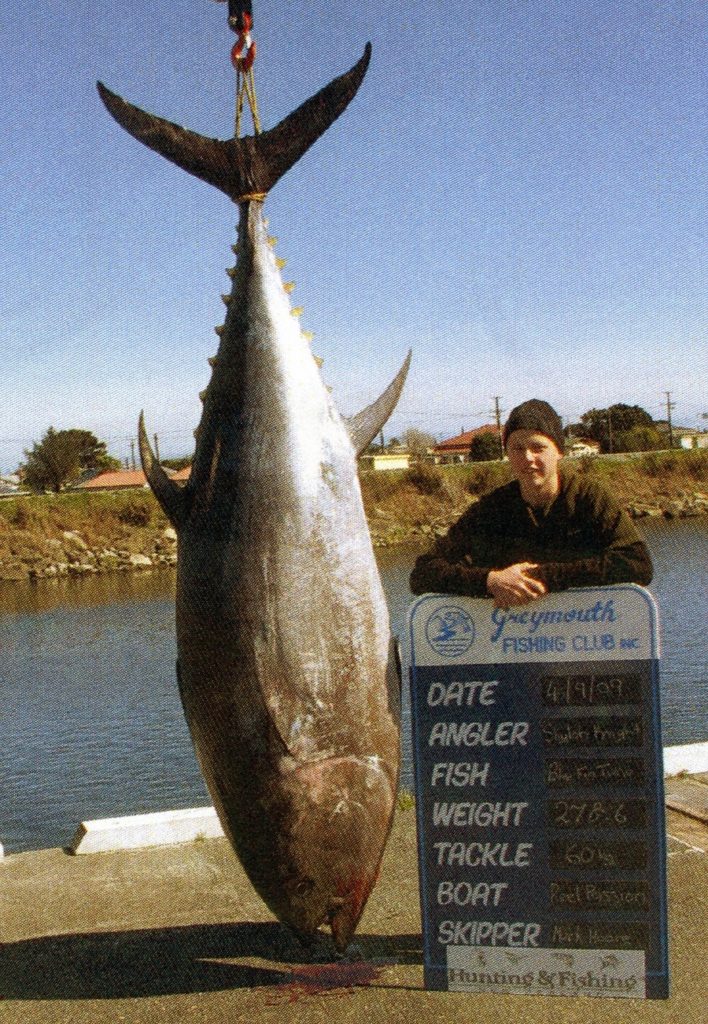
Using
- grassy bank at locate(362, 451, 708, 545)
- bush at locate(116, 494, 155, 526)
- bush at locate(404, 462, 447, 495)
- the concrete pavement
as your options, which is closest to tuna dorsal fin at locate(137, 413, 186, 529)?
the concrete pavement

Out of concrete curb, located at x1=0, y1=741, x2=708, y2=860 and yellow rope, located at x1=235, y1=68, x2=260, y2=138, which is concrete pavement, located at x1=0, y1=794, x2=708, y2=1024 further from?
yellow rope, located at x1=235, y1=68, x2=260, y2=138

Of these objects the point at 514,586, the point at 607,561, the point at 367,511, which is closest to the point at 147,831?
the point at 514,586

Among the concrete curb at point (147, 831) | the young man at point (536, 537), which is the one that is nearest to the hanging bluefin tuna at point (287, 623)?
the young man at point (536, 537)

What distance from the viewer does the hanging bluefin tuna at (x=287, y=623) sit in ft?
9.48

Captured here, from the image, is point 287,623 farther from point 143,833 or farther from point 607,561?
point 143,833

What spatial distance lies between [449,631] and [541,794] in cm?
56

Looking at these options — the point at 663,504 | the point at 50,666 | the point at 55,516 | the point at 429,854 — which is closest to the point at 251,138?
the point at 429,854

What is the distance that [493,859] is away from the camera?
313 cm

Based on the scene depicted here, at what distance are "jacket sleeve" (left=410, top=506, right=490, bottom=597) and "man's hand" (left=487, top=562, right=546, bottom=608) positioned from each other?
4 centimetres

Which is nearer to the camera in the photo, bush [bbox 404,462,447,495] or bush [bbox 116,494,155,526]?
bush [bbox 116,494,155,526]

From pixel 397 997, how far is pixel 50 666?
17.9m

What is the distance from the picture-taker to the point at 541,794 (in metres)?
3.09

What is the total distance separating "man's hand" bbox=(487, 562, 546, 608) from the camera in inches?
118

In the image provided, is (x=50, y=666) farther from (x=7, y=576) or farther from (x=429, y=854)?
(x=7, y=576)
